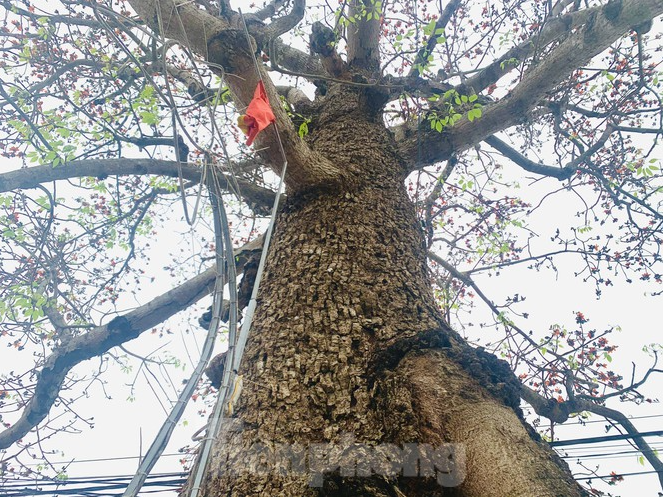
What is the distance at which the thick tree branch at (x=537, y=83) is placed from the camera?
2.47 meters

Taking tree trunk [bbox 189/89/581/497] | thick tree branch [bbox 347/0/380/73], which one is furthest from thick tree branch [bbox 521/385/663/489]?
thick tree branch [bbox 347/0/380/73]

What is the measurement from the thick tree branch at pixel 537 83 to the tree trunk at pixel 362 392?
1.09 meters

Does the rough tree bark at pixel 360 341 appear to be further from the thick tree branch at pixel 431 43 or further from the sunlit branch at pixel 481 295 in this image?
the sunlit branch at pixel 481 295

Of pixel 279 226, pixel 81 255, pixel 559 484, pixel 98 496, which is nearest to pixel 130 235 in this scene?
pixel 81 255

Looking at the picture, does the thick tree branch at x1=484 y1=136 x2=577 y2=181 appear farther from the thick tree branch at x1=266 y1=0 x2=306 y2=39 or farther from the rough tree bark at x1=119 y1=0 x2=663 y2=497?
the thick tree branch at x1=266 y1=0 x2=306 y2=39

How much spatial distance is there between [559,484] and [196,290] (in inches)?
99.0

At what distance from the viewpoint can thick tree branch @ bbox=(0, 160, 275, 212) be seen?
103 inches

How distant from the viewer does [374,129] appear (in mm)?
3010

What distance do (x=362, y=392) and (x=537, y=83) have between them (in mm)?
2323

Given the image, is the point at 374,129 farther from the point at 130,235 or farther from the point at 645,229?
the point at 645,229

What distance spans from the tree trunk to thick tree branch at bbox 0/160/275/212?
0.86m

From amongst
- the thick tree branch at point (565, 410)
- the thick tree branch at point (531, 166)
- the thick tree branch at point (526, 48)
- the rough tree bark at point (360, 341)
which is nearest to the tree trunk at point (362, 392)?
the rough tree bark at point (360, 341)

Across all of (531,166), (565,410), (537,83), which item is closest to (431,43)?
(537,83)

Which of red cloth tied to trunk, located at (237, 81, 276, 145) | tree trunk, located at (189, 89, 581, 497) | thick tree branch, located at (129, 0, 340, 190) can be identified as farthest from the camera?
thick tree branch, located at (129, 0, 340, 190)
